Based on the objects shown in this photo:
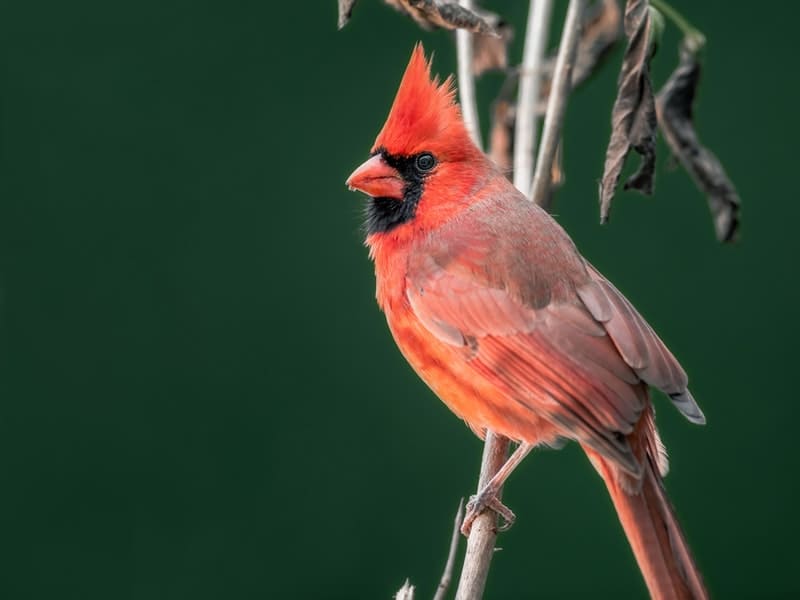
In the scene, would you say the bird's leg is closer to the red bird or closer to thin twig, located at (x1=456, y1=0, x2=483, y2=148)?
the red bird

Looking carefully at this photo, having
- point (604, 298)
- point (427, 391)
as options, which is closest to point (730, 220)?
point (604, 298)

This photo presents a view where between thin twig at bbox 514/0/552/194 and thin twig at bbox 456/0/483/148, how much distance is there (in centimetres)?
10

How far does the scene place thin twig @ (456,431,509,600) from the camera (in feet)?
7.34

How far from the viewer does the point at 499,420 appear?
245cm

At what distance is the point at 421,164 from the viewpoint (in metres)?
2.66

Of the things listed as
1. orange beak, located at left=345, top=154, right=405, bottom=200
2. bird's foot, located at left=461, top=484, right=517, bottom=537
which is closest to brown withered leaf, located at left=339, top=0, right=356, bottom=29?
orange beak, located at left=345, top=154, right=405, bottom=200

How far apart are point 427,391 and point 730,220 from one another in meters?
1.39

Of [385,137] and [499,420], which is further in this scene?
[385,137]

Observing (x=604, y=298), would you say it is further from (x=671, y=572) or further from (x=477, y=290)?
(x=671, y=572)

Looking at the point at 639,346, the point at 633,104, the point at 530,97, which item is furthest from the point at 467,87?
the point at 639,346

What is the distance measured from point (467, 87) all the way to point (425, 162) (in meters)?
0.32

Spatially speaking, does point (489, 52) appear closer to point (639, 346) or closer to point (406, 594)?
point (639, 346)

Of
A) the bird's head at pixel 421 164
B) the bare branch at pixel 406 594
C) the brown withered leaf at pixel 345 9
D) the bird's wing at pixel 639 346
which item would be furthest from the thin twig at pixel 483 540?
the brown withered leaf at pixel 345 9

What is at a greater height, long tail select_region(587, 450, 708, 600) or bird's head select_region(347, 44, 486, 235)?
bird's head select_region(347, 44, 486, 235)
